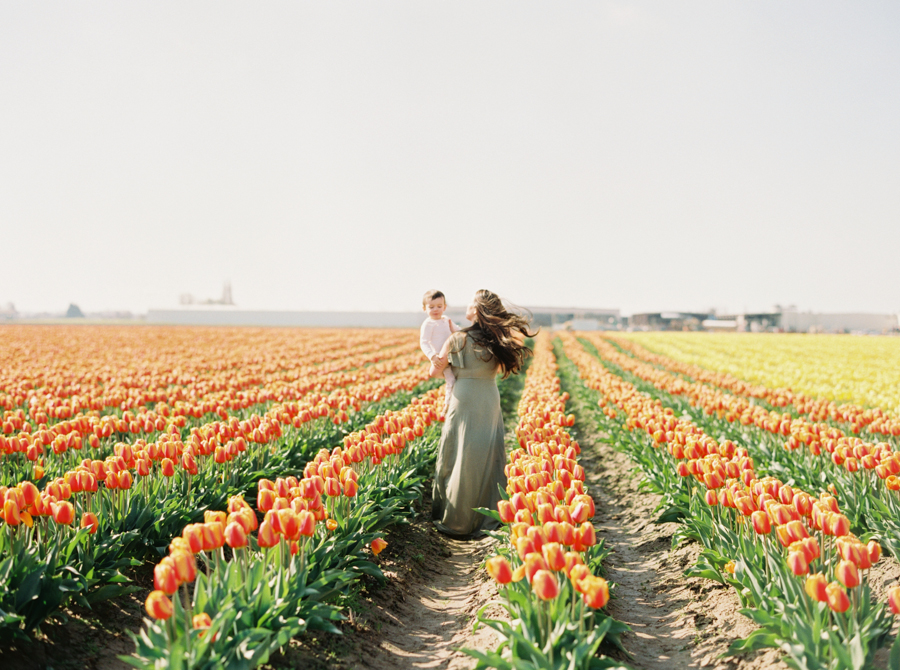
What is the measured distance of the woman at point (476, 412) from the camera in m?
5.75

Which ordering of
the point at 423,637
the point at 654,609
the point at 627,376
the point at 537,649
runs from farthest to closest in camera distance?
the point at 627,376 < the point at 654,609 < the point at 423,637 < the point at 537,649

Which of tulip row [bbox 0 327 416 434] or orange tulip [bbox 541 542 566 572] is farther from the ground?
orange tulip [bbox 541 542 566 572]

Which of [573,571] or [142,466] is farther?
[142,466]

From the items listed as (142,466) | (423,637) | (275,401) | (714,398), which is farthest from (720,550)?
(275,401)

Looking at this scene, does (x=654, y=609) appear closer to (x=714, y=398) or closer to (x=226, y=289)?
(x=714, y=398)

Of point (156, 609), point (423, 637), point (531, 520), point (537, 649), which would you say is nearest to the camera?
point (156, 609)

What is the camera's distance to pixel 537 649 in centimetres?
286

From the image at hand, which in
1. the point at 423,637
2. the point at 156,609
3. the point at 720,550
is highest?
the point at 156,609

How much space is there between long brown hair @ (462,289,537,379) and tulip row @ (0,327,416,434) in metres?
4.69

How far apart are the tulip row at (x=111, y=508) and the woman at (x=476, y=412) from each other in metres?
1.94

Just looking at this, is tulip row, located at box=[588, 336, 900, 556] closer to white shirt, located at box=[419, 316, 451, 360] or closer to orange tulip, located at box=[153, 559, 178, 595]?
white shirt, located at box=[419, 316, 451, 360]

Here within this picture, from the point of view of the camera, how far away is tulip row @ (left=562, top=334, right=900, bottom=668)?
284 centimetres

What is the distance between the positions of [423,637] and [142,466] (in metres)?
2.57

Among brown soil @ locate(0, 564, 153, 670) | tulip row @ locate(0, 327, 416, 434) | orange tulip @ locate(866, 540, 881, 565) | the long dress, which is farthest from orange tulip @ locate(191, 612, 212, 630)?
tulip row @ locate(0, 327, 416, 434)
